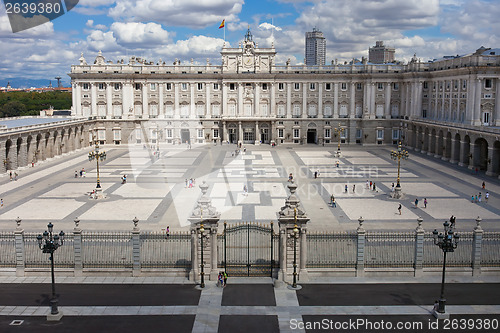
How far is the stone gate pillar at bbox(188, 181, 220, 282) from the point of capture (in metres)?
28.0

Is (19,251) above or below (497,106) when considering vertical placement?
below

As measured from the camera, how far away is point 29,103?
152875 mm

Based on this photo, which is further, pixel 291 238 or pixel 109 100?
pixel 109 100

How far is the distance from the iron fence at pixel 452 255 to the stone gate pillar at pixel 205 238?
39.6 ft

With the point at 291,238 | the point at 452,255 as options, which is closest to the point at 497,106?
the point at 452,255

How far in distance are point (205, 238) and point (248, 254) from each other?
2.63 m

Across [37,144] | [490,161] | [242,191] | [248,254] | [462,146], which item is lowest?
[242,191]

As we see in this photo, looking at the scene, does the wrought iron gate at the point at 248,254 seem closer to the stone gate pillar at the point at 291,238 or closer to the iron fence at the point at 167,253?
the stone gate pillar at the point at 291,238

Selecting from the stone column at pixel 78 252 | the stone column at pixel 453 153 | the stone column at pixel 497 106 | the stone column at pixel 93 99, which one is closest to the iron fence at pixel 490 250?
the stone column at pixel 78 252

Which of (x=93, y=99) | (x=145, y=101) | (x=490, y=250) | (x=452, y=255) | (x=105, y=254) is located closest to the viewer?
(x=490, y=250)

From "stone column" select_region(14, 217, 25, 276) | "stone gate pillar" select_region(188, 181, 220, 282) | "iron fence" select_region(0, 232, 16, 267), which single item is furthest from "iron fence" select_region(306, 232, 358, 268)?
"iron fence" select_region(0, 232, 16, 267)

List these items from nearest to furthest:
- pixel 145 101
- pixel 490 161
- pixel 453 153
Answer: pixel 490 161, pixel 453 153, pixel 145 101

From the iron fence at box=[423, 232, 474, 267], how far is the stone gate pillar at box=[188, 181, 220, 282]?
12.1m

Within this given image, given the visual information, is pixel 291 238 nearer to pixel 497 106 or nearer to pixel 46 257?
pixel 46 257
